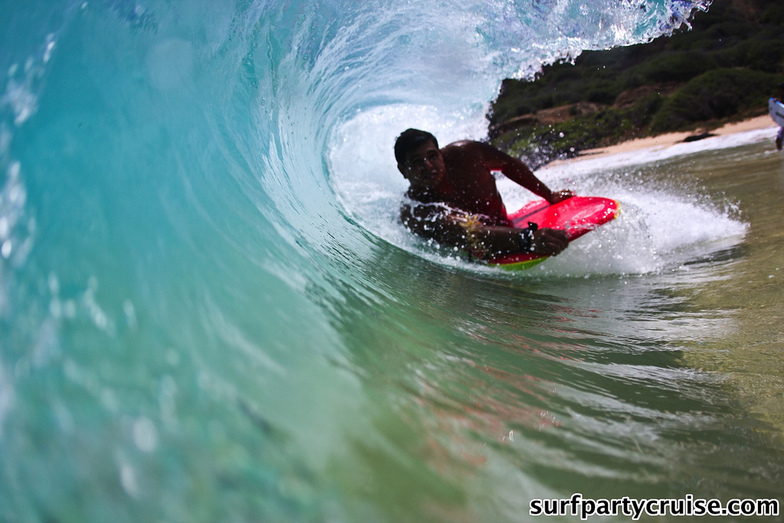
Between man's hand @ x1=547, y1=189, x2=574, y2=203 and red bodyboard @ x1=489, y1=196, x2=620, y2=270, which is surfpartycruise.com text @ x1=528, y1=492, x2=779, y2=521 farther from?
man's hand @ x1=547, y1=189, x2=574, y2=203

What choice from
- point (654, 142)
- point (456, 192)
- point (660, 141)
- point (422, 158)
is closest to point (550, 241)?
point (456, 192)

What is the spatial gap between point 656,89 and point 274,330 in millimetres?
24258

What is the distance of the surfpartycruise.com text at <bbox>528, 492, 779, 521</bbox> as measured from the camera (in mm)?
812

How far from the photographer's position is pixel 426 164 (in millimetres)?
3148

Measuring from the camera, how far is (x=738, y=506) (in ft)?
2.83

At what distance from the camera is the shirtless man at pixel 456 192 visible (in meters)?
3.06

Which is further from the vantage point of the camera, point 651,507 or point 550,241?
point 550,241

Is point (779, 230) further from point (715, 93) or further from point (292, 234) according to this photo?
point (715, 93)

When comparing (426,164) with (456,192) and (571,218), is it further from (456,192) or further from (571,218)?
(571,218)

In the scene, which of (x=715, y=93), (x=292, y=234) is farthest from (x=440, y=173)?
(x=715, y=93)

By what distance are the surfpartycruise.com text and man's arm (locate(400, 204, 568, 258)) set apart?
199 centimetres

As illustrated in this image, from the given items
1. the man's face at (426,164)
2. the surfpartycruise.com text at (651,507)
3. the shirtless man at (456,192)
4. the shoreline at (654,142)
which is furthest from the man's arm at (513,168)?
the shoreline at (654,142)

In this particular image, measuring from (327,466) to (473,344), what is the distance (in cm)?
112

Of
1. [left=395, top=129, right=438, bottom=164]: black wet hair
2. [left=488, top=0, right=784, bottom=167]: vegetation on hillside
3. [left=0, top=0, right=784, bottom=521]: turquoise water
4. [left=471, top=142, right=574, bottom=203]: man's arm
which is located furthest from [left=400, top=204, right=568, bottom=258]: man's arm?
[left=488, top=0, right=784, bottom=167]: vegetation on hillside
